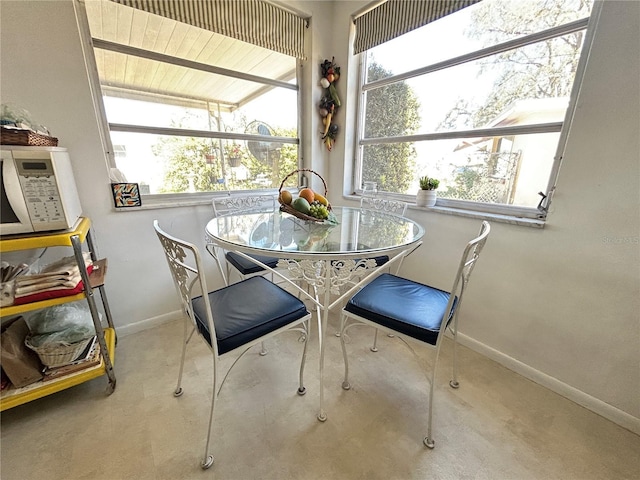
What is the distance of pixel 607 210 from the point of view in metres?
1.19

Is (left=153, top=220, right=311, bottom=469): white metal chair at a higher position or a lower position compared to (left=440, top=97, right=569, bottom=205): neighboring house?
lower

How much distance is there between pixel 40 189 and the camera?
1054mm

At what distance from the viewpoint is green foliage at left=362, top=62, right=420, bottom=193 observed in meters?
2.04

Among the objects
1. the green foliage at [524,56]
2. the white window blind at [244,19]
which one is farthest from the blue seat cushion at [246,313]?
the white window blind at [244,19]

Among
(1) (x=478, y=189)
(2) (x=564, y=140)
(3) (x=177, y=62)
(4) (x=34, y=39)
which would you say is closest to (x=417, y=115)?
(1) (x=478, y=189)

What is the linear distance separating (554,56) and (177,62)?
2286 mm

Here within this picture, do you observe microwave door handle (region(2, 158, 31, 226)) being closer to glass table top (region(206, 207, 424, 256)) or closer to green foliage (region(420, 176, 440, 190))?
glass table top (region(206, 207, 424, 256))

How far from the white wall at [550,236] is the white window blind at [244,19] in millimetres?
519

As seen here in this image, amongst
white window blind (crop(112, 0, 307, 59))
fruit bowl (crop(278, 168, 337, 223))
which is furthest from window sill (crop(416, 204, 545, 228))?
white window blind (crop(112, 0, 307, 59))

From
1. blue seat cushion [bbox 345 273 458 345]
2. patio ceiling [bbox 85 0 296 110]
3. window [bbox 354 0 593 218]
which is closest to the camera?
blue seat cushion [bbox 345 273 458 345]

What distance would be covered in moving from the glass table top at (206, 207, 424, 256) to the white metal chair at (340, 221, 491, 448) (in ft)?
0.92

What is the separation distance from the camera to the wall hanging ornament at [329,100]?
89.6 inches

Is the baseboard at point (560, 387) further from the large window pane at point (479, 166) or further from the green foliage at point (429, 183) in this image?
the green foliage at point (429, 183)

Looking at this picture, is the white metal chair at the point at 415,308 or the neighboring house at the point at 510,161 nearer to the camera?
the white metal chair at the point at 415,308
